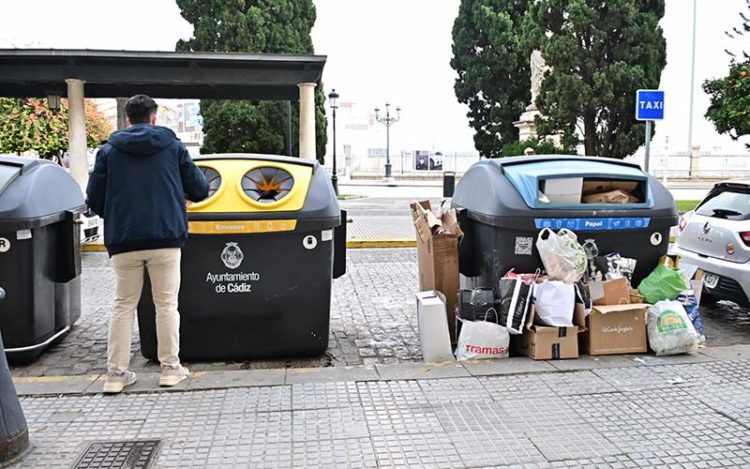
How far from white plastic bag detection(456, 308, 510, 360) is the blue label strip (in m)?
0.84

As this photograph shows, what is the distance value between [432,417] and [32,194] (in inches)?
124

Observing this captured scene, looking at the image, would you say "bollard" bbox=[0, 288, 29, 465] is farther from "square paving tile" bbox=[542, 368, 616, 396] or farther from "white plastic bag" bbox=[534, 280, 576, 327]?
"white plastic bag" bbox=[534, 280, 576, 327]

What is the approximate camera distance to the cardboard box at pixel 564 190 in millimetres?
5113

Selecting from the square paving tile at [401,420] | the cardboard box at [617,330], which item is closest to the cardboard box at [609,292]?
the cardboard box at [617,330]

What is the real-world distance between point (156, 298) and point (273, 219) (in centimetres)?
94

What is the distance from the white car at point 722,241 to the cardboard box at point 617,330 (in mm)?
1466

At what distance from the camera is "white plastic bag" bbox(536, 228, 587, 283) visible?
482 centimetres

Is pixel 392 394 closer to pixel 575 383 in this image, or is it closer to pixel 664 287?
pixel 575 383

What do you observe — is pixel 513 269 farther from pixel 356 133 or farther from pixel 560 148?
pixel 356 133

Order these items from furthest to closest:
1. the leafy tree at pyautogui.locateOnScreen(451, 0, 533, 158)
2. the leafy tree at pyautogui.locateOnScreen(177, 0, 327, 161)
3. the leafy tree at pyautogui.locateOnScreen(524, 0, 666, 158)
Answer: the leafy tree at pyautogui.locateOnScreen(451, 0, 533, 158) → the leafy tree at pyautogui.locateOnScreen(177, 0, 327, 161) → the leafy tree at pyautogui.locateOnScreen(524, 0, 666, 158)

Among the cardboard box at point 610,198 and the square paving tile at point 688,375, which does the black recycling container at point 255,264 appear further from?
the square paving tile at point 688,375

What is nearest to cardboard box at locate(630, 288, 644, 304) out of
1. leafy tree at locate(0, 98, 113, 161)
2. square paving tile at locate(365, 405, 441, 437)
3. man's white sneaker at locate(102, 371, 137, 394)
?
square paving tile at locate(365, 405, 441, 437)

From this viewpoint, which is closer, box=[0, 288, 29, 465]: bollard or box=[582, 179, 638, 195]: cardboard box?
box=[0, 288, 29, 465]: bollard

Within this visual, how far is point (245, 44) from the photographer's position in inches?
1038
